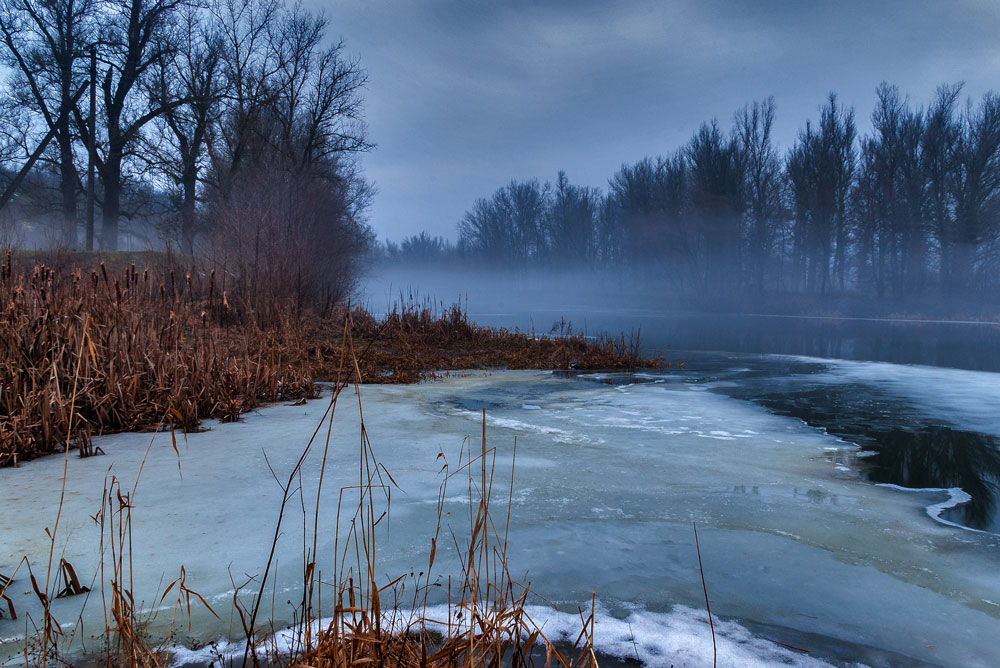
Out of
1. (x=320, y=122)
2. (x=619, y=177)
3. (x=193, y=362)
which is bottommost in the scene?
(x=193, y=362)

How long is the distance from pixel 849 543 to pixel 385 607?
2.19m

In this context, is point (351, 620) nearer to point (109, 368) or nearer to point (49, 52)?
point (109, 368)

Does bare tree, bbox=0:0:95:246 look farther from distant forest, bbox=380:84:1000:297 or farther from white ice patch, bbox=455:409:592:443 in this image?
distant forest, bbox=380:84:1000:297

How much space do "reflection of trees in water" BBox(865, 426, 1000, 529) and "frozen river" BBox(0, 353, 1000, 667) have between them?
25mm

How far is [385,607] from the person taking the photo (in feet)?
7.11

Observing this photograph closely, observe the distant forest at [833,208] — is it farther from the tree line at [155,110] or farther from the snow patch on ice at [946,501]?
the snow patch on ice at [946,501]

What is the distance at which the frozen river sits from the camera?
210 cm

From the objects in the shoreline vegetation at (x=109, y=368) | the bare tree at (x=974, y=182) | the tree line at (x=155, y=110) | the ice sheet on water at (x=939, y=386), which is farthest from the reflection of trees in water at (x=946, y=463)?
the bare tree at (x=974, y=182)

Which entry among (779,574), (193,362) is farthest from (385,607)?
(193,362)

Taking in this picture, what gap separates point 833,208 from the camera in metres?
33.2

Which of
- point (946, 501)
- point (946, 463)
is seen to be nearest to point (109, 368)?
point (946, 501)

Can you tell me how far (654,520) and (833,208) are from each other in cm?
3567

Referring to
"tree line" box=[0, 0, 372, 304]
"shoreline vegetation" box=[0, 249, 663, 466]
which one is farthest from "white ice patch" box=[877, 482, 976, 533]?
"tree line" box=[0, 0, 372, 304]

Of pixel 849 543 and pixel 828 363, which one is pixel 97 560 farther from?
pixel 828 363
